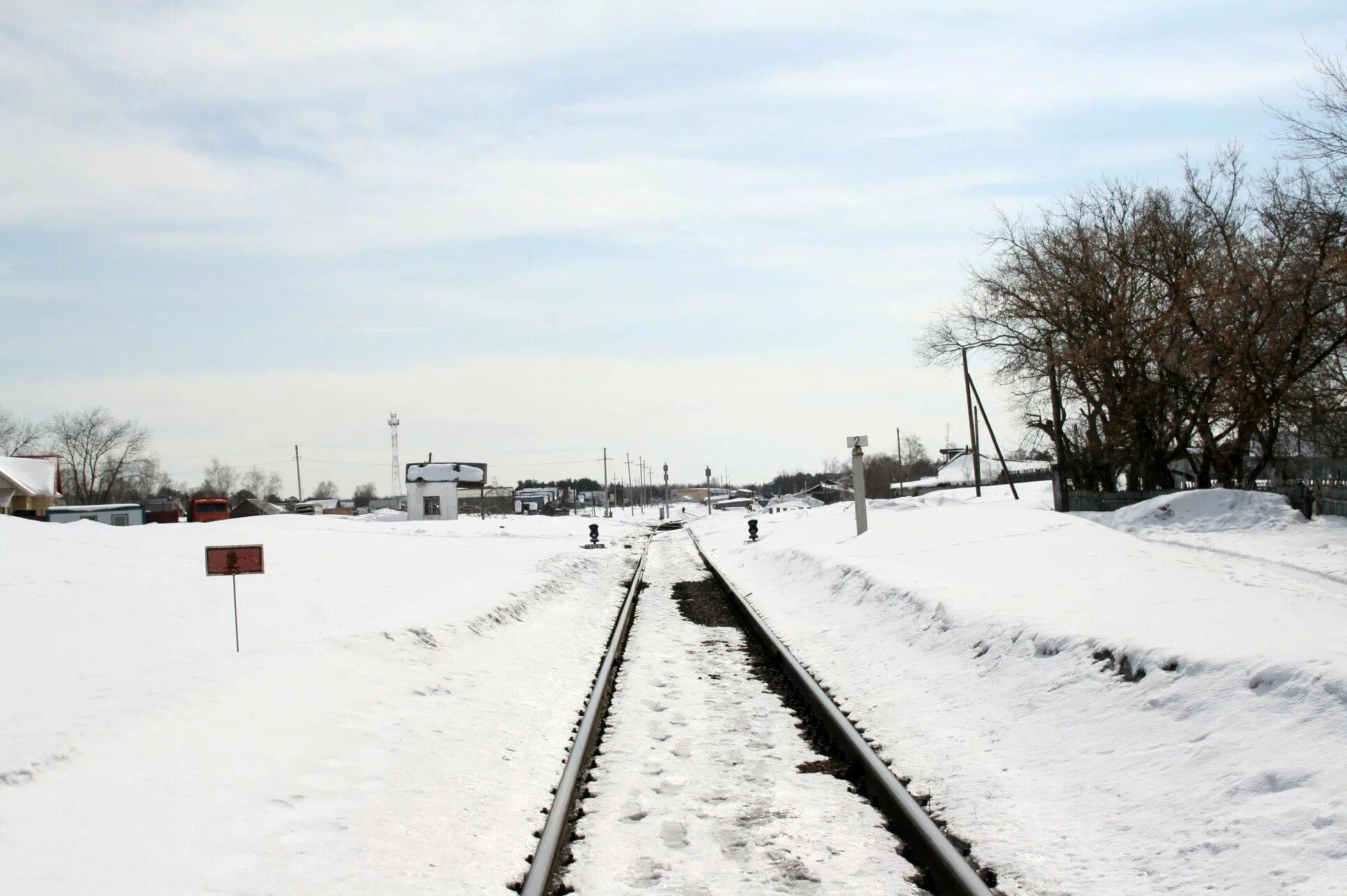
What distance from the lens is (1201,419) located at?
1146 inches

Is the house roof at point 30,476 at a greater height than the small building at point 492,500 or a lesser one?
greater

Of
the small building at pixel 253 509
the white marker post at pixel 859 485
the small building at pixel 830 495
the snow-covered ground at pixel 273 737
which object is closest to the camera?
the snow-covered ground at pixel 273 737

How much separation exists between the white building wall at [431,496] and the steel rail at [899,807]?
204 feet

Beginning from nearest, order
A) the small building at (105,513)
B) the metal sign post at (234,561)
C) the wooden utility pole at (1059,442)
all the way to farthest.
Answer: the metal sign post at (234,561) < the wooden utility pole at (1059,442) < the small building at (105,513)

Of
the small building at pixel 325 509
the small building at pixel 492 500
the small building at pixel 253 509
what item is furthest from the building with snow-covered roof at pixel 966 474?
the small building at pixel 253 509

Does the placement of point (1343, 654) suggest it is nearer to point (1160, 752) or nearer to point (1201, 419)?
point (1160, 752)

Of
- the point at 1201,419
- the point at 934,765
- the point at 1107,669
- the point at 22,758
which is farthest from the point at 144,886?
the point at 1201,419

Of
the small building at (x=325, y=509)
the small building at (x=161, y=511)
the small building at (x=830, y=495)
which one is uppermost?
the small building at (x=161, y=511)

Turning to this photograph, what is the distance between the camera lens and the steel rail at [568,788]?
483 centimetres

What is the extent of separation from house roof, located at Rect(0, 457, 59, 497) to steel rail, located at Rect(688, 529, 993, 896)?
59.8 meters

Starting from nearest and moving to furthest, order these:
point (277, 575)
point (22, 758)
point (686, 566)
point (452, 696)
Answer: point (22, 758) → point (452, 696) → point (277, 575) → point (686, 566)

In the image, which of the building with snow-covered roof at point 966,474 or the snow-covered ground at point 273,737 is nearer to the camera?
the snow-covered ground at point 273,737

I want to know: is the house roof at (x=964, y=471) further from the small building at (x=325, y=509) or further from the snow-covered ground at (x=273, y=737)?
the snow-covered ground at (x=273, y=737)

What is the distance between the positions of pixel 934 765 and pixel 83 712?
601 centimetres
